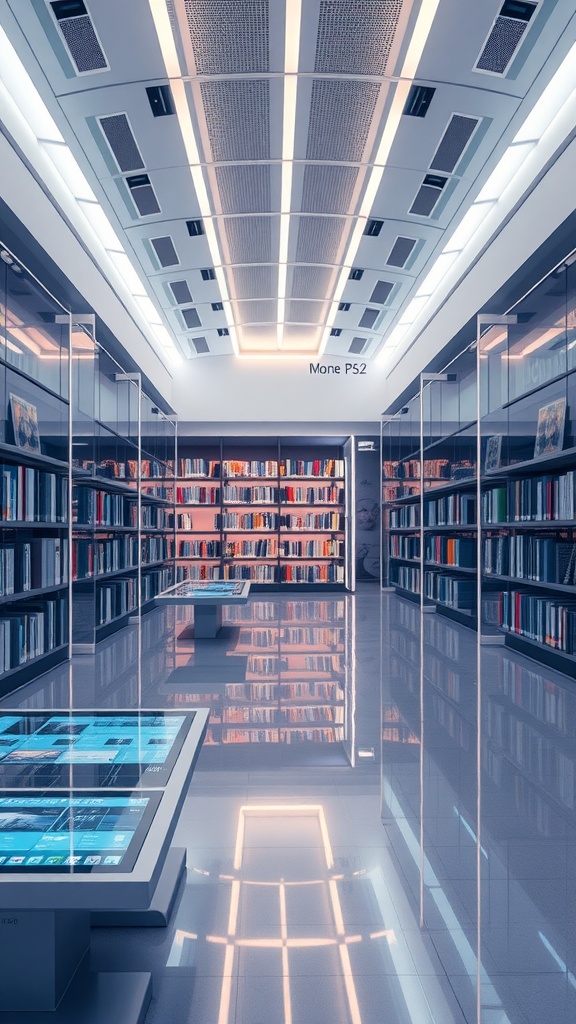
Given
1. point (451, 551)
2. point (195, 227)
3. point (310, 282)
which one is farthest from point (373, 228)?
point (451, 551)

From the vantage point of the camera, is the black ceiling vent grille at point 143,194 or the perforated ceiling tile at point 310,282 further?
the perforated ceiling tile at point 310,282

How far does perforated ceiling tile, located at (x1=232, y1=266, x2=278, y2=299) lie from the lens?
9516mm

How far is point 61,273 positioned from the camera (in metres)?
6.28

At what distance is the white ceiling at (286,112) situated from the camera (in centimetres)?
475

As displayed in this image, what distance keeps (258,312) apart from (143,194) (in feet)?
14.3

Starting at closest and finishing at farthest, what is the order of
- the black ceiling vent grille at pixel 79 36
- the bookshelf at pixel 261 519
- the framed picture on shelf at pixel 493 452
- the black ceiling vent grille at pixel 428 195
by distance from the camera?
the black ceiling vent grille at pixel 79 36, the black ceiling vent grille at pixel 428 195, the framed picture on shelf at pixel 493 452, the bookshelf at pixel 261 519

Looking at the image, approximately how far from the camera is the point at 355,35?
16.3 ft

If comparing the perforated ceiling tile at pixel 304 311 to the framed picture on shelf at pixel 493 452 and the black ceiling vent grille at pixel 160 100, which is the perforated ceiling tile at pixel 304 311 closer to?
the framed picture on shelf at pixel 493 452

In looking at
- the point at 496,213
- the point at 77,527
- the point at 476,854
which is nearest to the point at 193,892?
the point at 476,854

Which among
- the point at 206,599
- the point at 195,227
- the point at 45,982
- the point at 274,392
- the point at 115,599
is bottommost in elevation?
the point at 45,982

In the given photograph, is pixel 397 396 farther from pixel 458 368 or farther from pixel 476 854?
pixel 476 854

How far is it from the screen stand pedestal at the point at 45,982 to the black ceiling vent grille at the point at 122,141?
5587mm

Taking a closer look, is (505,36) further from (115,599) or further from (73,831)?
(115,599)

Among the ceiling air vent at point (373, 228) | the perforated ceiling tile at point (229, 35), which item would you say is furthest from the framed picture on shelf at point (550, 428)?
the perforated ceiling tile at point (229, 35)
